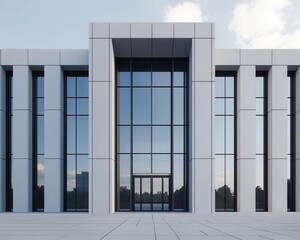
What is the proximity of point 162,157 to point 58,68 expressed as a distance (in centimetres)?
917

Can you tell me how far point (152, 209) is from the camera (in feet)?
65.1

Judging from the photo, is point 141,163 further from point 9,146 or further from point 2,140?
point 2,140

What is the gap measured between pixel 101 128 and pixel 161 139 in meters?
4.43

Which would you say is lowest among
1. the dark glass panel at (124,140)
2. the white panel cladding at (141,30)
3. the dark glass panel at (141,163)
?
the dark glass panel at (141,163)

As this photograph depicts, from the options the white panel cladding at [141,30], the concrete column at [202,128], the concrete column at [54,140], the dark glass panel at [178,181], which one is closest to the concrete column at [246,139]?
the concrete column at [202,128]

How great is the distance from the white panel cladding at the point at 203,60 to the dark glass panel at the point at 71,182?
999 cm

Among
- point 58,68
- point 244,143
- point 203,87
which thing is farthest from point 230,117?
point 58,68

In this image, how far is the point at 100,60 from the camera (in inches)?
734

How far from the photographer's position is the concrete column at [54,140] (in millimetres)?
19500

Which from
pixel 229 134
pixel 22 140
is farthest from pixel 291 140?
pixel 22 140

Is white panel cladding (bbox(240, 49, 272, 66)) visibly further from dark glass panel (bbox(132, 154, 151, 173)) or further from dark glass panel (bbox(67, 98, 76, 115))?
dark glass panel (bbox(67, 98, 76, 115))

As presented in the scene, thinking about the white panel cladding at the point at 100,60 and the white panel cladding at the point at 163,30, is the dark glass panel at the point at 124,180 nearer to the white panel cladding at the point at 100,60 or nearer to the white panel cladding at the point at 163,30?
the white panel cladding at the point at 100,60

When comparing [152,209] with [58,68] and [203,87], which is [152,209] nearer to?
[203,87]

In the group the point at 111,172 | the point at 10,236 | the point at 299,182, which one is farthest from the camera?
the point at 299,182
